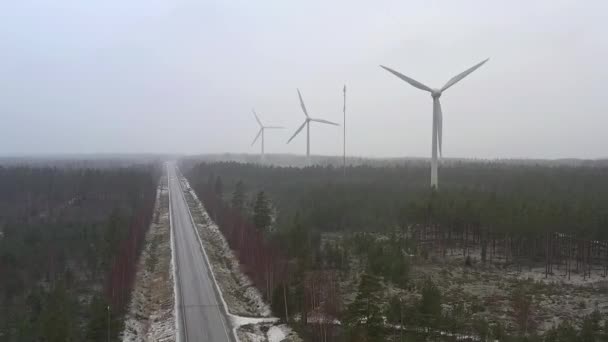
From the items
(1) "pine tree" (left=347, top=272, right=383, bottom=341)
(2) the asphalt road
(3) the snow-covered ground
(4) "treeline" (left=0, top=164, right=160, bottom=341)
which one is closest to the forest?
(1) "pine tree" (left=347, top=272, right=383, bottom=341)

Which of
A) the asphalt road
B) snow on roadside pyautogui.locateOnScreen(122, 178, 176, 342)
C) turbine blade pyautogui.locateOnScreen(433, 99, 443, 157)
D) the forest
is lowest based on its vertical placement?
snow on roadside pyautogui.locateOnScreen(122, 178, 176, 342)

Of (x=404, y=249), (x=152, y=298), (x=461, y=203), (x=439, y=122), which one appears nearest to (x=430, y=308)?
(x=152, y=298)

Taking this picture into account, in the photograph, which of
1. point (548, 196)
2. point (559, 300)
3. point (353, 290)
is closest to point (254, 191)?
point (548, 196)

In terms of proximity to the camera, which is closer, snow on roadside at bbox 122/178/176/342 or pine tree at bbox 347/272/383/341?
pine tree at bbox 347/272/383/341

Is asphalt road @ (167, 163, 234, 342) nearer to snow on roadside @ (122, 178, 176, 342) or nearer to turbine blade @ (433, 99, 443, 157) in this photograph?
snow on roadside @ (122, 178, 176, 342)

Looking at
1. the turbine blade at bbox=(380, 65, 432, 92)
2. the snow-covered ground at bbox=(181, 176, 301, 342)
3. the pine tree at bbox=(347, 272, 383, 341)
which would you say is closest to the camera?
the pine tree at bbox=(347, 272, 383, 341)

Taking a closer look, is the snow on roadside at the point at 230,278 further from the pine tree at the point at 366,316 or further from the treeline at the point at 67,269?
the pine tree at the point at 366,316

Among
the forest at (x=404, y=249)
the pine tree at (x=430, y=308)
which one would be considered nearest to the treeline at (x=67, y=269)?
the forest at (x=404, y=249)
